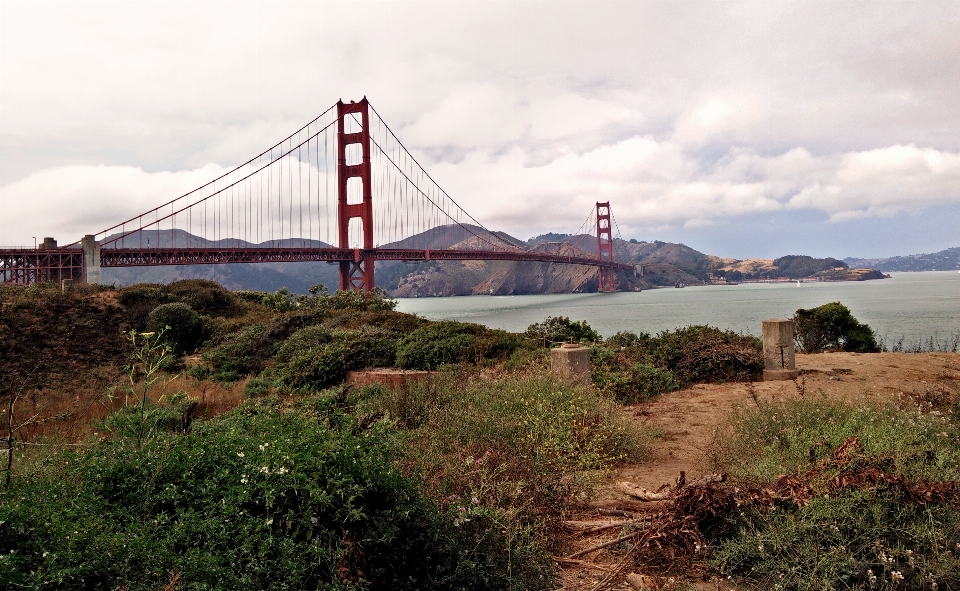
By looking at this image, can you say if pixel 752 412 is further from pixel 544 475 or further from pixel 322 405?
pixel 322 405

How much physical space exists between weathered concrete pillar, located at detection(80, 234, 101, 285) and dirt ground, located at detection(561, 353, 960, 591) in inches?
1137

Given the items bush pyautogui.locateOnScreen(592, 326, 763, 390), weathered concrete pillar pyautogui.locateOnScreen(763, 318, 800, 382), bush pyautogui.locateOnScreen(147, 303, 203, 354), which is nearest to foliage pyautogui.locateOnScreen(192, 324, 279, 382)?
bush pyautogui.locateOnScreen(147, 303, 203, 354)

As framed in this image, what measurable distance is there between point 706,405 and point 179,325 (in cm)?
1273

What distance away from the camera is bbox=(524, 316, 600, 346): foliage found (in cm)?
1282

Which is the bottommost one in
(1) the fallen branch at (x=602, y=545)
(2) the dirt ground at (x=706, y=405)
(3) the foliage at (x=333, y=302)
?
(2) the dirt ground at (x=706, y=405)

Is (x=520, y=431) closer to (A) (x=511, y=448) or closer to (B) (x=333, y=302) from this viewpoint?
(A) (x=511, y=448)

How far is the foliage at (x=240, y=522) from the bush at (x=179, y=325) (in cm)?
1309

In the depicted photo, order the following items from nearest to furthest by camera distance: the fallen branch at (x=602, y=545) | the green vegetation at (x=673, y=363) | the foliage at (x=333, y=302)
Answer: the fallen branch at (x=602, y=545), the green vegetation at (x=673, y=363), the foliage at (x=333, y=302)

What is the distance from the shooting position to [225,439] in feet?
9.79

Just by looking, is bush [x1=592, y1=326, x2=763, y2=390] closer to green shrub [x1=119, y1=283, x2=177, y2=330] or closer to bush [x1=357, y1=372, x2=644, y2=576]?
bush [x1=357, y1=372, x2=644, y2=576]

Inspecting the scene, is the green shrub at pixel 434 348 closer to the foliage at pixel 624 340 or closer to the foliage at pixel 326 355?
the foliage at pixel 326 355

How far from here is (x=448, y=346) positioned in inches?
414

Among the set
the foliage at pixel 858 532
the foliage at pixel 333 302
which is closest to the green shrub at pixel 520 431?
the foliage at pixel 858 532

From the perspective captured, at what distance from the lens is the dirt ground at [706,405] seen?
139 inches
